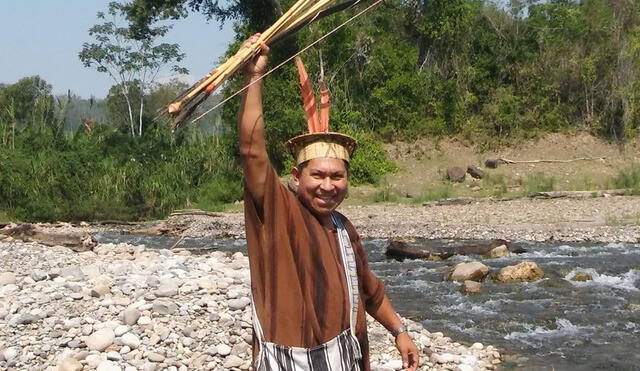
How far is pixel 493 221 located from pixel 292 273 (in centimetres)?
1440

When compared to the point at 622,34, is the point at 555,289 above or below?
below

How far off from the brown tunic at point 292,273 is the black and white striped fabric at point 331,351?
0.07 ft

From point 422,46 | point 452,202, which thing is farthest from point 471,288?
point 422,46

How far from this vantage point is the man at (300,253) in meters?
2.09

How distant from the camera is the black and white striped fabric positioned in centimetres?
221

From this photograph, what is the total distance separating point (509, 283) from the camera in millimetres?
9750

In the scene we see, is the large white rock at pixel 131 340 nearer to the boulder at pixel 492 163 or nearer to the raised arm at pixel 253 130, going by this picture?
the raised arm at pixel 253 130

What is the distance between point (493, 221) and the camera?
16125 millimetres

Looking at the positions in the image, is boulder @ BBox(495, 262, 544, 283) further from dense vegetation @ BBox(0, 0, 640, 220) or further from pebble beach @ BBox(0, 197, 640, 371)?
dense vegetation @ BBox(0, 0, 640, 220)

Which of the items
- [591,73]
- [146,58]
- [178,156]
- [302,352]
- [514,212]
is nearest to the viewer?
[302,352]

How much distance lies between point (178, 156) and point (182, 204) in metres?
1.68

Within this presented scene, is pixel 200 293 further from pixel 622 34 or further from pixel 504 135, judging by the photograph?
pixel 622 34

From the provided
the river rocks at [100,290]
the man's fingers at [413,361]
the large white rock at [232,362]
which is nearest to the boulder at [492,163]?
the river rocks at [100,290]

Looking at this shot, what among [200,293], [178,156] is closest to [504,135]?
[178,156]
